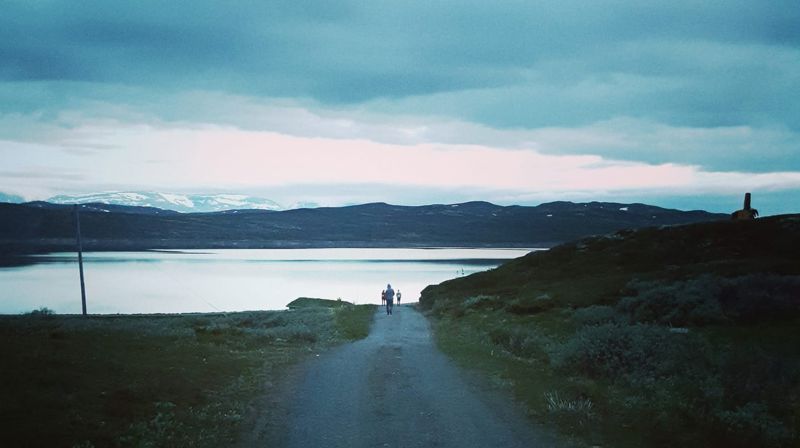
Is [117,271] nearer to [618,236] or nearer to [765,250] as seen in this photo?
[618,236]

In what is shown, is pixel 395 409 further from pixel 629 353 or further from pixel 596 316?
pixel 596 316

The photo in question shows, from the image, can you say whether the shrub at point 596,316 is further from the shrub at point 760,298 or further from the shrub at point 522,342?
the shrub at point 760,298

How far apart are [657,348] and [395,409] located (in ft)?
27.0

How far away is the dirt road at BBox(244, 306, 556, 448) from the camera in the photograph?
10.5 m

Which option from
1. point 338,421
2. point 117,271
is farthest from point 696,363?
point 117,271

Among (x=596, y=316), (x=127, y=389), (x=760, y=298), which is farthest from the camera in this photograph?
(x=596, y=316)

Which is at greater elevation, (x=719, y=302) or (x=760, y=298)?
(x=760, y=298)

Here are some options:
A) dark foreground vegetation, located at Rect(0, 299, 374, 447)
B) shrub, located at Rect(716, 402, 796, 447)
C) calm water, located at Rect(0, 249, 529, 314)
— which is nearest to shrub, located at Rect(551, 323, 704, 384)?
shrub, located at Rect(716, 402, 796, 447)

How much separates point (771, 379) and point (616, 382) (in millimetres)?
3507

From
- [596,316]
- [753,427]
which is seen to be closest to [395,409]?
[753,427]

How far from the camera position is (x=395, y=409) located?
1266 cm

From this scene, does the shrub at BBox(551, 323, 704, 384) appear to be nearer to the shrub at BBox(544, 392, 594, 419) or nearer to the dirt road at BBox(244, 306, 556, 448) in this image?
the shrub at BBox(544, 392, 594, 419)

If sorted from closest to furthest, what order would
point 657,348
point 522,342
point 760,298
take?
point 657,348 < point 760,298 < point 522,342

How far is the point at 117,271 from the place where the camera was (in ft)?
379
